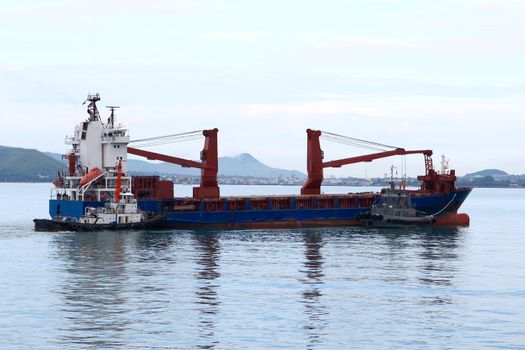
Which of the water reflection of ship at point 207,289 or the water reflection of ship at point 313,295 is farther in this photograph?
the water reflection of ship at point 313,295

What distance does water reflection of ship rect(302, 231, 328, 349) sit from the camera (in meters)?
38.9

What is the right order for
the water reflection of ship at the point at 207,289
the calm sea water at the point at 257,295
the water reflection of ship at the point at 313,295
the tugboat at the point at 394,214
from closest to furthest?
the calm sea water at the point at 257,295, the water reflection of ship at the point at 207,289, the water reflection of ship at the point at 313,295, the tugboat at the point at 394,214

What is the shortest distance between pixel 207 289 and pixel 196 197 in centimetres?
5410

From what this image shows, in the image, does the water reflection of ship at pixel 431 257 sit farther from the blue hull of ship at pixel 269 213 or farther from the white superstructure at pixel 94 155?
the white superstructure at pixel 94 155

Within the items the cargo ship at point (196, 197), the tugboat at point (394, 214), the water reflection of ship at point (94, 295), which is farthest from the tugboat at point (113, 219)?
the tugboat at point (394, 214)

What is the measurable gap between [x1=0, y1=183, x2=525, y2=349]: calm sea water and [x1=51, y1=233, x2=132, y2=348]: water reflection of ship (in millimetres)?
A: 79

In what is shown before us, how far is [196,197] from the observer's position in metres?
104

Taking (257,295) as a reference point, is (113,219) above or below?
above

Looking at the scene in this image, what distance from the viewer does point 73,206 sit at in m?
93.4

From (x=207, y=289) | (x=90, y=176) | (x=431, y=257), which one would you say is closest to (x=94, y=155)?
(x=90, y=176)

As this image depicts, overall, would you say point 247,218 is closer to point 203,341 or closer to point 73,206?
point 73,206

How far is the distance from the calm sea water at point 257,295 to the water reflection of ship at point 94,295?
8 cm

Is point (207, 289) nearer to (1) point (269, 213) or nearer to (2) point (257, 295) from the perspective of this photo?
(2) point (257, 295)

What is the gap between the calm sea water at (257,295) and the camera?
123 feet
